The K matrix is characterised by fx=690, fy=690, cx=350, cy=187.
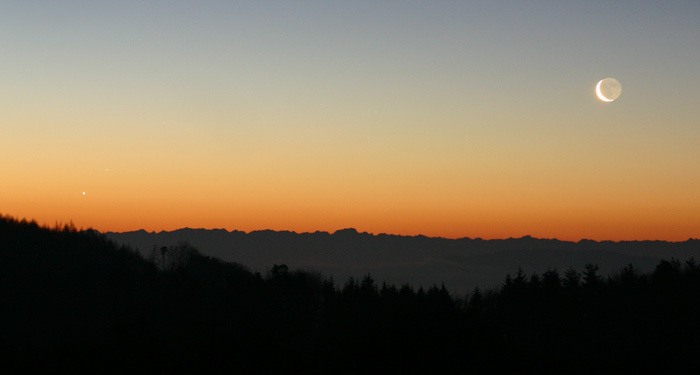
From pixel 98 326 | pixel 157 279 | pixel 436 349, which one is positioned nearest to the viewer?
pixel 436 349

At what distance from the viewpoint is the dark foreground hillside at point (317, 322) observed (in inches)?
1860

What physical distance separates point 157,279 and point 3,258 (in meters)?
35.4

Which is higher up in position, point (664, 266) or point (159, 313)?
point (664, 266)

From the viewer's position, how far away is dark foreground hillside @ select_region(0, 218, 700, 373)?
155 feet

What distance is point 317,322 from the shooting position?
11356 centimetres

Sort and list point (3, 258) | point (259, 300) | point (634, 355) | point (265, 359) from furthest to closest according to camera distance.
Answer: point (3, 258)
point (259, 300)
point (634, 355)
point (265, 359)

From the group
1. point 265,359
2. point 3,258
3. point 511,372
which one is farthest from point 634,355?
point 3,258

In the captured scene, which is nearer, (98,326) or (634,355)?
(634,355)

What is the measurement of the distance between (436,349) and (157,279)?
279 feet

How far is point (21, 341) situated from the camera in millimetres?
82125

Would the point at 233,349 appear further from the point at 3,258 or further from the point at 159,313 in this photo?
the point at 3,258

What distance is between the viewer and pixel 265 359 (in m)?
49.9

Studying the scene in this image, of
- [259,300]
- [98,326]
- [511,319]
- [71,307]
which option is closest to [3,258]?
[71,307]

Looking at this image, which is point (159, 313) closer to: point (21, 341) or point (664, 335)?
point (21, 341)
